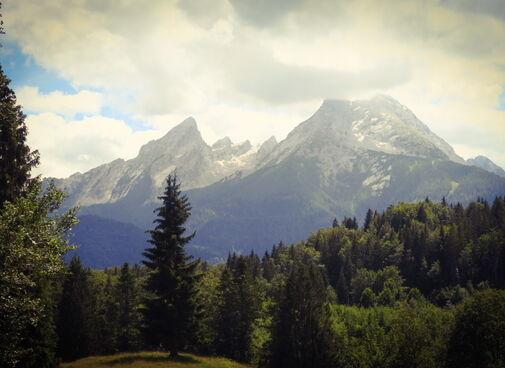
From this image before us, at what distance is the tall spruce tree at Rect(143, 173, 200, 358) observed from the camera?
47.7 meters

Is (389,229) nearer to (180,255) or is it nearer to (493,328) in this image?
(493,328)

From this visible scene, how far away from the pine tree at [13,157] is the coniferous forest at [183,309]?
8 cm

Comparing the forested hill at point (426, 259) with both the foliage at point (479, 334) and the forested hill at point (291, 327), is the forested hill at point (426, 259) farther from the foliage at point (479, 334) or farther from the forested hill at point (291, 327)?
the foliage at point (479, 334)

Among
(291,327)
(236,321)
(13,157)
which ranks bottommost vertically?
(236,321)

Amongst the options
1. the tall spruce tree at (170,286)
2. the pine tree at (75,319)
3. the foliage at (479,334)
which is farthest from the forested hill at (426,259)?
the tall spruce tree at (170,286)

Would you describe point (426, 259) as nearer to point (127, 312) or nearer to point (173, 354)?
point (127, 312)

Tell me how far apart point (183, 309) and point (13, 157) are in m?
25.7

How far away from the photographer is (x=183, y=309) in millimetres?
48969

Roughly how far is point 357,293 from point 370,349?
86698 millimetres

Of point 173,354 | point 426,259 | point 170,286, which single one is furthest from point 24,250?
point 426,259

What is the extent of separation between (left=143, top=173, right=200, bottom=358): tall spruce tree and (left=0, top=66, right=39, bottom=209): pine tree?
1747 centimetres

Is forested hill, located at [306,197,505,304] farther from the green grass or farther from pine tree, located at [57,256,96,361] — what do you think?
the green grass

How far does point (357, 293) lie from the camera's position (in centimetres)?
15650

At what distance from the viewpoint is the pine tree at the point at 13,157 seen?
30281mm
